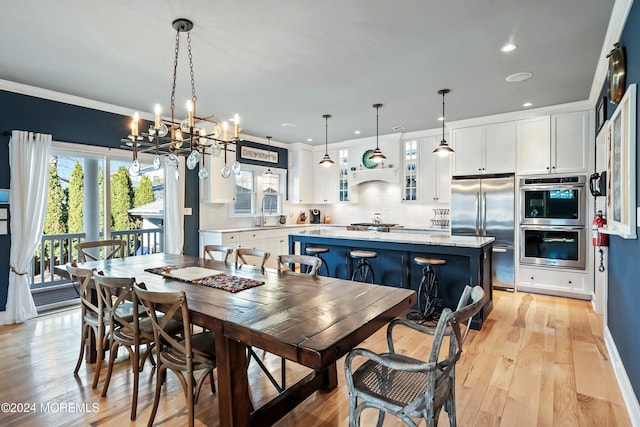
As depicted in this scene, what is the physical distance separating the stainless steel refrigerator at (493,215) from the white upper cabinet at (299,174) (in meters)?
3.23

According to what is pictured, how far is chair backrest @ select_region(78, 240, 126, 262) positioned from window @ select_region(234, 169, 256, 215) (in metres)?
2.28

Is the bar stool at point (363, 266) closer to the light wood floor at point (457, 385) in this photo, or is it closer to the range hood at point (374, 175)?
the light wood floor at point (457, 385)

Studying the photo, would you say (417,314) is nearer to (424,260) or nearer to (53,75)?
(424,260)

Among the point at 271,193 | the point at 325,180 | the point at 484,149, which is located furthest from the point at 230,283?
the point at 325,180

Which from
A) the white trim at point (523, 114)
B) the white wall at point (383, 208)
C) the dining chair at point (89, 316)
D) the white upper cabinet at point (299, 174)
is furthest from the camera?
the white upper cabinet at point (299, 174)

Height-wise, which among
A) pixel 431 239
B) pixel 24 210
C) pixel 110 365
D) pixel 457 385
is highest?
pixel 24 210

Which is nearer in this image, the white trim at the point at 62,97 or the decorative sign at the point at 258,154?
the white trim at the point at 62,97

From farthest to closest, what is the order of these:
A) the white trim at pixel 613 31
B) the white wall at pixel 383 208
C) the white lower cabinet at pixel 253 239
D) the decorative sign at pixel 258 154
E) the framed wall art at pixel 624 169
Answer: the white wall at pixel 383 208 < the decorative sign at pixel 258 154 < the white lower cabinet at pixel 253 239 < the white trim at pixel 613 31 < the framed wall art at pixel 624 169

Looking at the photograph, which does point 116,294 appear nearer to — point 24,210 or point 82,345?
point 82,345

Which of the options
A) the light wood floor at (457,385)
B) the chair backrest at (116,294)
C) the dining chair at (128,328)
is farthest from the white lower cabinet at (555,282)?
the chair backrest at (116,294)

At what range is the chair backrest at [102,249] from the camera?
3.50 metres

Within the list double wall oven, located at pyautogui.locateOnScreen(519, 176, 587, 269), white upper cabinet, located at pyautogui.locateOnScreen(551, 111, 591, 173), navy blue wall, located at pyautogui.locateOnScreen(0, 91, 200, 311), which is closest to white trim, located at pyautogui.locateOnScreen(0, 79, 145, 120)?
navy blue wall, located at pyautogui.locateOnScreen(0, 91, 200, 311)

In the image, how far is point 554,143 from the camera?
15.6ft

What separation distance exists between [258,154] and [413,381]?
18.7 ft
